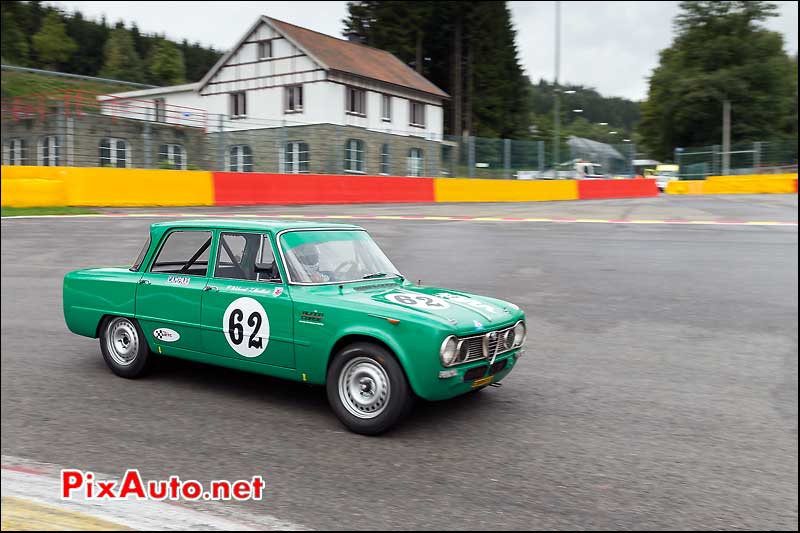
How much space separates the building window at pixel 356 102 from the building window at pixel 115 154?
13386 mm

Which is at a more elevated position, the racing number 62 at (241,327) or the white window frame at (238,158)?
the white window frame at (238,158)

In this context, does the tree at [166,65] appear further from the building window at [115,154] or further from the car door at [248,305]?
the car door at [248,305]

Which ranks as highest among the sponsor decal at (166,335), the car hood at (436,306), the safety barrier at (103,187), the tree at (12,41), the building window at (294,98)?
the tree at (12,41)

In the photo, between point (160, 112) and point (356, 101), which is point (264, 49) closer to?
point (356, 101)

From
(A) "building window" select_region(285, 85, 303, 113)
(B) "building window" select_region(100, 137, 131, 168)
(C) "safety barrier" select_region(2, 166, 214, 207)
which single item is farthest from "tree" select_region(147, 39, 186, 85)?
(C) "safety barrier" select_region(2, 166, 214, 207)

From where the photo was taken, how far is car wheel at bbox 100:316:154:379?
587 centimetres

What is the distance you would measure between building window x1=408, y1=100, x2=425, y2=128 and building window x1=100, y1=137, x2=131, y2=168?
2159cm

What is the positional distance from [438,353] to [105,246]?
9.57 metres

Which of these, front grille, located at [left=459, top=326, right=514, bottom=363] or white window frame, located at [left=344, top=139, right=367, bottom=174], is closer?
front grille, located at [left=459, top=326, right=514, bottom=363]

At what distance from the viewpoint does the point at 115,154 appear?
21109 millimetres

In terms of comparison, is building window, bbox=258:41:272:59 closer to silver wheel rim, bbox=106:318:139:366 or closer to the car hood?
silver wheel rim, bbox=106:318:139:366

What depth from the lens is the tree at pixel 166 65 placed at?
64.2m

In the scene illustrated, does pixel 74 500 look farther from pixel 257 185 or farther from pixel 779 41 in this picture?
pixel 779 41

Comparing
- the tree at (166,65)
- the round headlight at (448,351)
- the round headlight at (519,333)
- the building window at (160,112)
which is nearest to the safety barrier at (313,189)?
the building window at (160,112)
